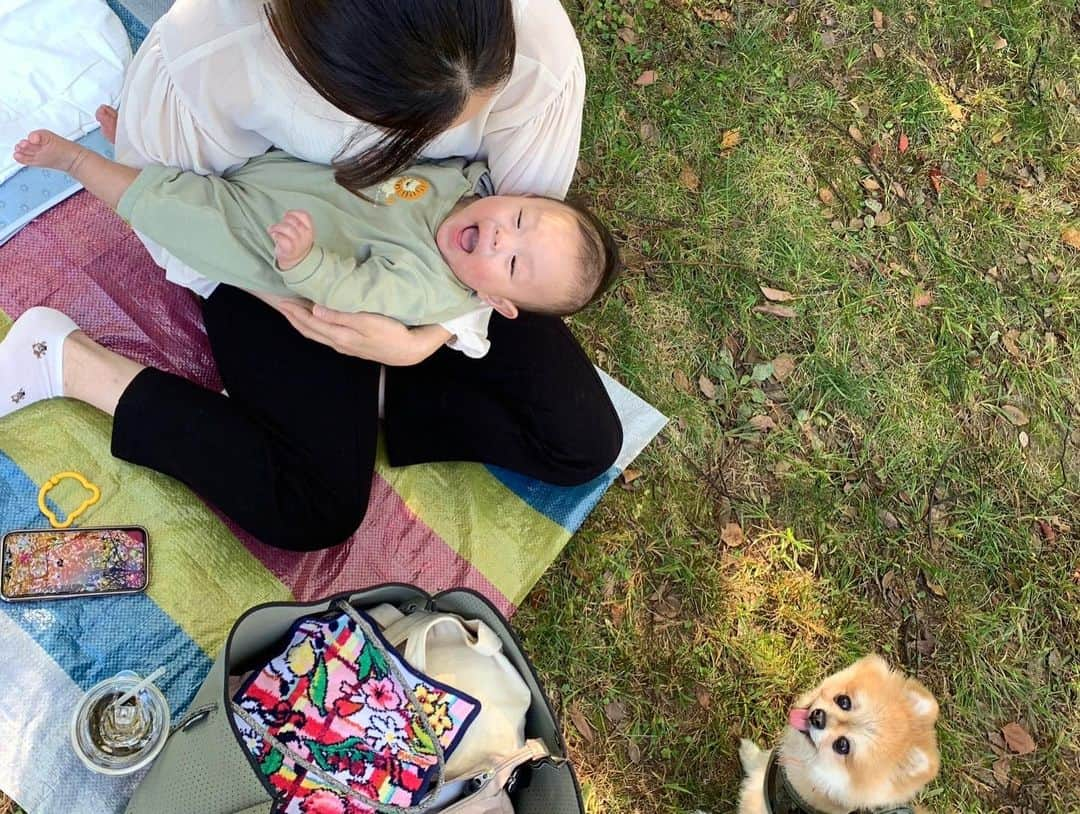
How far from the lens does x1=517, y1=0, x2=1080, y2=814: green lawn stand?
303cm

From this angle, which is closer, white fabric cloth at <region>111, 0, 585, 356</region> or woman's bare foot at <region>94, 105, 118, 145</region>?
white fabric cloth at <region>111, 0, 585, 356</region>

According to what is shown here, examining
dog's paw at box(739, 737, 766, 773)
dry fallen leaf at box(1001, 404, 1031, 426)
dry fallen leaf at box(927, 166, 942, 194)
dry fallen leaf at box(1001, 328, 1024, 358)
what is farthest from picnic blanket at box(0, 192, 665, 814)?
dry fallen leaf at box(927, 166, 942, 194)

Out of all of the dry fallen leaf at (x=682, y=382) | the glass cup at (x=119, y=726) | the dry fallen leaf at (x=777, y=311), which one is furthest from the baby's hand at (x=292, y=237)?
the dry fallen leaf at (x=777, y=311)

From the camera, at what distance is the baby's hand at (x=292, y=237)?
1.97 metres

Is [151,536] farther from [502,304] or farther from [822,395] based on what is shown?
[822,395]

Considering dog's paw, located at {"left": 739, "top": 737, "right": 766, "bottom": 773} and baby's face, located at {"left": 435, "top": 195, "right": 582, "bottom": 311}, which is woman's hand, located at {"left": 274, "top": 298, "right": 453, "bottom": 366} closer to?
baby's face, located at {"left": 435, "top": 195, "right": 582, "bottom": 311}

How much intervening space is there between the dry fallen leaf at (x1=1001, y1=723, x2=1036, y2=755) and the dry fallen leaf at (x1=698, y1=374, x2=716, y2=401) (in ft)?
5.67

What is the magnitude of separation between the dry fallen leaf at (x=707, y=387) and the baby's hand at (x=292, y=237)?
1836 mm

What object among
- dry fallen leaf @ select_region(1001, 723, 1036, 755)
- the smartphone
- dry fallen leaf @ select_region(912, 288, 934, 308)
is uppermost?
the smartphone

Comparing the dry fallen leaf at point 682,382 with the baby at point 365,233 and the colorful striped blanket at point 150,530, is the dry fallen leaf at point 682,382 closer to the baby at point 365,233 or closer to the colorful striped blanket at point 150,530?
the colorful striped blanket at point 150,530

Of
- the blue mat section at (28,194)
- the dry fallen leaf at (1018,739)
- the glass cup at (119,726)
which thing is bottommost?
the dry fallen leaf at (1018,739)

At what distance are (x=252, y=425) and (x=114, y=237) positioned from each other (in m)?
0.81

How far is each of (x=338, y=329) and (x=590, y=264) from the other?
0.73 metres

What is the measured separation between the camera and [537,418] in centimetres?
263
